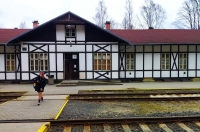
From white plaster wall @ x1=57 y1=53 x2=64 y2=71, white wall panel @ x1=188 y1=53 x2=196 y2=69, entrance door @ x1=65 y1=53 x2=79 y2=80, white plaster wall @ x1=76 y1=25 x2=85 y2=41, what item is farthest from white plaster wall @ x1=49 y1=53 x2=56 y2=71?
white wall panel @ x1=188 y1=53 x2=196 y2=69

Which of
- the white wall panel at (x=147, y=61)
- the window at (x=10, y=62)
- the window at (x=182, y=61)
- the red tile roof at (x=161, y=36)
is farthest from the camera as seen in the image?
the window at (x=182, y=61)

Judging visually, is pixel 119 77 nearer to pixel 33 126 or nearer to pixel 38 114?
pixel 38 114

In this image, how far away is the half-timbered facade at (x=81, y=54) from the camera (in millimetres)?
17906

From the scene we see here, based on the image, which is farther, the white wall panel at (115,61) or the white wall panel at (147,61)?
the white wall panel at (147,61)

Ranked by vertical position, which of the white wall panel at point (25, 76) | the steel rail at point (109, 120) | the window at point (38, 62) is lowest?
the steel rail at point (109, 120)

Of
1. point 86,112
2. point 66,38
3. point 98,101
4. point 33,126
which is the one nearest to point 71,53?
point 66,38

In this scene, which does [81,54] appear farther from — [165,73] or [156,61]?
[165,73]

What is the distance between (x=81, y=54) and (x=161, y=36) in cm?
898

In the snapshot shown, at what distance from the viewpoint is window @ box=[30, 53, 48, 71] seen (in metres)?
18.0

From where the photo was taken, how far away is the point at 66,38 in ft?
59.7

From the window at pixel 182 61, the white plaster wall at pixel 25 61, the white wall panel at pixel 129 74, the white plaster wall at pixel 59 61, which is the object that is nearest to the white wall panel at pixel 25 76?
the white plaster wall at pixel 25 61

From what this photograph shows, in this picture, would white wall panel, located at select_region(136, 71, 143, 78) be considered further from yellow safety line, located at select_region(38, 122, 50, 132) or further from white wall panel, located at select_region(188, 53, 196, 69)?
yellow safety line, located at select_region(38, 122, 50, 132)

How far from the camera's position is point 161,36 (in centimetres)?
2105

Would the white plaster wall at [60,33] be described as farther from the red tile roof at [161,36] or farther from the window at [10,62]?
the red tile roof at [161,36]
